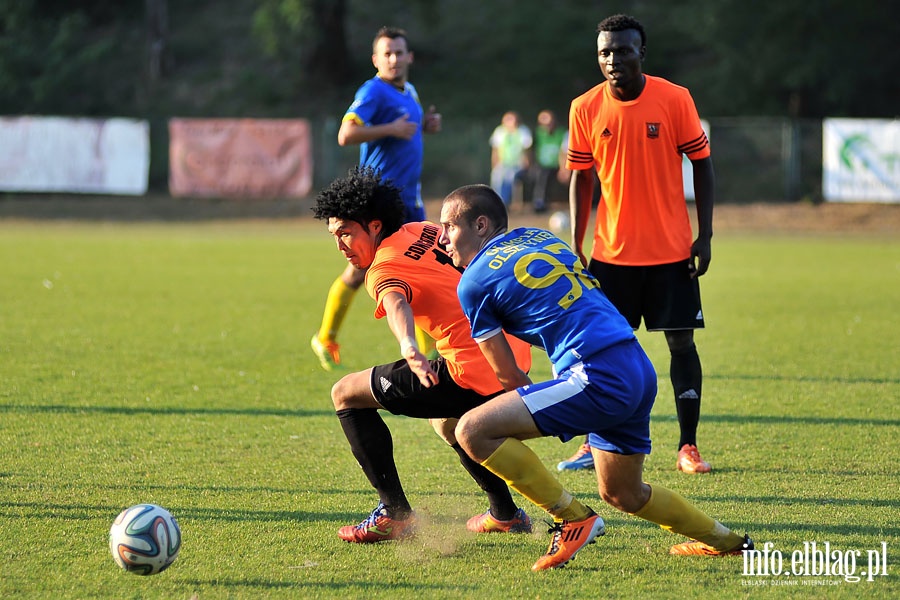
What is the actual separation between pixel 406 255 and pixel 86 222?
21366mm

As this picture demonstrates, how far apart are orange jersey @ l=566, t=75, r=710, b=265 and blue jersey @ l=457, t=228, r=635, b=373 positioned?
186cm

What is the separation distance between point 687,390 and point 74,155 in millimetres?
23338

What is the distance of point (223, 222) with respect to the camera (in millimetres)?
24891

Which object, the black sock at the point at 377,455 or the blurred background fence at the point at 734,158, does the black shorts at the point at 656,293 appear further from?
the blurred background fence at the point at 734,158

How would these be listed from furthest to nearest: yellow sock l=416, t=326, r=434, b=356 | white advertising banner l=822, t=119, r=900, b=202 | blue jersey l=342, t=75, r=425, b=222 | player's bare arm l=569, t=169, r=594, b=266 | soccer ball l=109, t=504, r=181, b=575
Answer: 1. white advertising banner l=822, t=119, r=900, b=202
2. blue jersey l=342, t=75, r=425, b=222
3. yellow sock l=416, t=326, r=434, b=356
4. player's bare arm l=569, t=169, r=594, b=266
5. soccer ball l=109, t=504, r=181, b=575

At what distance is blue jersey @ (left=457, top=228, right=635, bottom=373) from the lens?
410 centimetres

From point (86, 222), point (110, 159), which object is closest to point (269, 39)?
point (110, 159)

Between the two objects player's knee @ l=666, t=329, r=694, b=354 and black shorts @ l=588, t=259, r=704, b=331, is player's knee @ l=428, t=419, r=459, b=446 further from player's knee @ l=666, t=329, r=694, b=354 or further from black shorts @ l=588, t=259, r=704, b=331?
player's knee @ l=666, t=329, r=694, b=354

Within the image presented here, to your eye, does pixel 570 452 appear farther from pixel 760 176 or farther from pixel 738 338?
pixel 760 176

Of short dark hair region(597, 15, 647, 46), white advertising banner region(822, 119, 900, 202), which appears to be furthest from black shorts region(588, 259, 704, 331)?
white advertising banner region(822, 119, 900, 202)

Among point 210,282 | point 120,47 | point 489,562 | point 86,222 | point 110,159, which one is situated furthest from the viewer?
point 120,47

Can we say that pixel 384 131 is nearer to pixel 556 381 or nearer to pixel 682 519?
pixel 556 381

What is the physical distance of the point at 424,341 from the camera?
283 inches

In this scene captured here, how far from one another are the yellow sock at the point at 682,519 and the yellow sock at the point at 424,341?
108 inches
